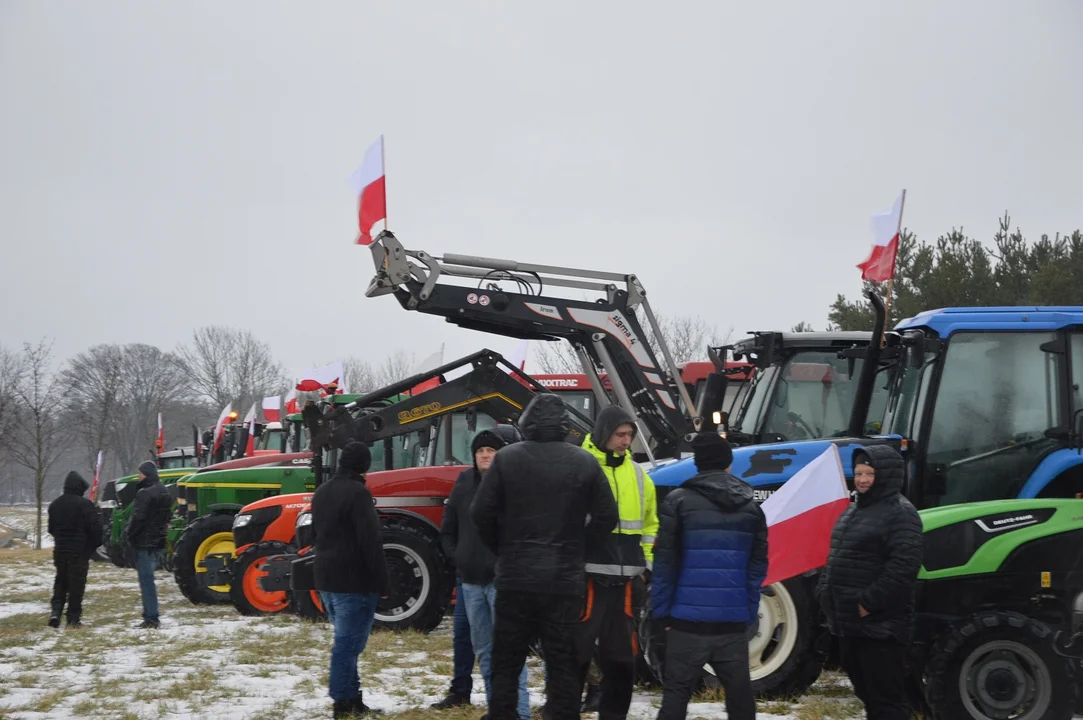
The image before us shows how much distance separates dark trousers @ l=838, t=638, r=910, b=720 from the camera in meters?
5.59

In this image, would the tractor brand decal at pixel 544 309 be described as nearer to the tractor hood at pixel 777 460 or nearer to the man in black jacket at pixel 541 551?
the tractor hood at pixel 777 460

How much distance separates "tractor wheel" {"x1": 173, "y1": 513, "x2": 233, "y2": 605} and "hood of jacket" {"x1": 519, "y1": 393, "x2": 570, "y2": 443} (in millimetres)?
10074

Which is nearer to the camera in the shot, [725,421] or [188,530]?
[725,421]

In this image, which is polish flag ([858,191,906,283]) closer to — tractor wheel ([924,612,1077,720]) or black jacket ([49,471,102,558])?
tractor wheel ([924,612,1077,720])

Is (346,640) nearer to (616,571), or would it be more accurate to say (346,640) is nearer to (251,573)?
(616,571)

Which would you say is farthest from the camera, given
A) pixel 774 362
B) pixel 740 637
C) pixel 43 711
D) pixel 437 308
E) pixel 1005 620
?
pixel 437 308

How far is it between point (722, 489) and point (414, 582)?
6.50 m

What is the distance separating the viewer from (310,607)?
12.5 m

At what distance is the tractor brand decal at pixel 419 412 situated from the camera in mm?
12312

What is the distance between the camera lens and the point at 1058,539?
673 centimetres

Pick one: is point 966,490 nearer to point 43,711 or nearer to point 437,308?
point 437,308

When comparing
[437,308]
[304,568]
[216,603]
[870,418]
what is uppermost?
[437,308]

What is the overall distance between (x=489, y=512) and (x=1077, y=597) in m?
3.50

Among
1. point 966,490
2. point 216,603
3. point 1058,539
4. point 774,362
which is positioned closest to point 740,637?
point 1058,539
